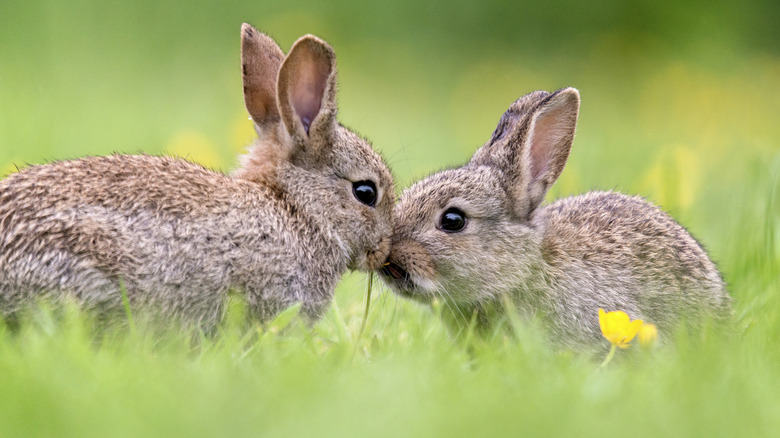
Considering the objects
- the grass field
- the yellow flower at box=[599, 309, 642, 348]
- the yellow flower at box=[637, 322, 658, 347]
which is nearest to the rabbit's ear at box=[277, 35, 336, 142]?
the grass field

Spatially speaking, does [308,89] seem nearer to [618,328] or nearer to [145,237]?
[145,237]

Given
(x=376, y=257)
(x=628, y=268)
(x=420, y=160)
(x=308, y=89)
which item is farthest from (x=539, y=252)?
(x=420, y=160)

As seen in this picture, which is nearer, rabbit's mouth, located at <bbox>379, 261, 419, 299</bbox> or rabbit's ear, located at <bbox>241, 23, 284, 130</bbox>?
rabbit's mouth, located at <bbox>379, 261, 419, 299</bbox>

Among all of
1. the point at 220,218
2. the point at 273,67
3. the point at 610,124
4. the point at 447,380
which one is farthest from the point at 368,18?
the point at 447,380

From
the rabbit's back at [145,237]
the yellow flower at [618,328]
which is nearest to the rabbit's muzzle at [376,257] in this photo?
the rabbit's back at [145,237]

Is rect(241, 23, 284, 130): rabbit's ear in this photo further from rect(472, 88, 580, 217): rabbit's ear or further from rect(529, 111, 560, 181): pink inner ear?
rect(529, 111, 560, 181): pink inner ear

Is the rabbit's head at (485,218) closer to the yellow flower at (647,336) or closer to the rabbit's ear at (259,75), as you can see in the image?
the rabbit's ear at (259,75)

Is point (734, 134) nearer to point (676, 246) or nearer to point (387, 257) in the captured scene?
point (676, 246)
